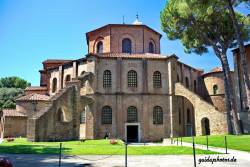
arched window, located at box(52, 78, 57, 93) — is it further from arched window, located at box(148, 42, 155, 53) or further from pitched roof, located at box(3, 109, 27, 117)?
arched window, located at box(148, 42, 155, 53)

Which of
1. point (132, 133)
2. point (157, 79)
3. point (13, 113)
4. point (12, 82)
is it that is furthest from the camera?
point (12, 82)

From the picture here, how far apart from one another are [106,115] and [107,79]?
448 cm

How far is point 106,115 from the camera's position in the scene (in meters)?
32.3

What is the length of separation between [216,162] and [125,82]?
70.4 feet

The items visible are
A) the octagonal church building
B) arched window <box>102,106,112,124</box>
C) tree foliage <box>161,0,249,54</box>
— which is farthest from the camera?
arched window <box>102,106,112,124</box>

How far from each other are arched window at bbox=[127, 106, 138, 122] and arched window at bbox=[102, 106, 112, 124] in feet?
7.42

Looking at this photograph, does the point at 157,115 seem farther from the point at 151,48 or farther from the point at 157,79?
the point at 151,48

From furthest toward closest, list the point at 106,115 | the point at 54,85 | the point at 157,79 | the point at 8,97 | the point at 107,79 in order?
the point at 8,97
the point at 54,85
the point at 157,79
the point at 107,79
the point at 106,115

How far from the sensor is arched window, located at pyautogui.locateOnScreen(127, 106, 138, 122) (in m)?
32.5

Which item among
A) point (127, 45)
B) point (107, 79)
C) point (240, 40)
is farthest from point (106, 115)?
point (240, 40)

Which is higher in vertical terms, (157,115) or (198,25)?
(198,25)

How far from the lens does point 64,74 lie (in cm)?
3719

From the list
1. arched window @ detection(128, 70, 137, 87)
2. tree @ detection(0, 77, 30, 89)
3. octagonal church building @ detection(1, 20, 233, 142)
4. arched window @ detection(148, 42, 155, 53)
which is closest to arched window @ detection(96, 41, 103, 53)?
octagonal church building @ detection(1, 20, 233, 142)

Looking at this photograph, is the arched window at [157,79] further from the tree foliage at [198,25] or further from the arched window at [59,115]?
the arched window at [59,115]
